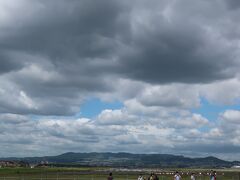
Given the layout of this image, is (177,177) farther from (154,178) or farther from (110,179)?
(110,179)

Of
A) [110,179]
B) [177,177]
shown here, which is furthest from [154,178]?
[110,179]

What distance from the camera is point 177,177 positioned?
4422 centimetres

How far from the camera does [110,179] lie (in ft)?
133

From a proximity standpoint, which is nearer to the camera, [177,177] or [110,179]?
[110,179]

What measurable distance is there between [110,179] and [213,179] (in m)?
11.7

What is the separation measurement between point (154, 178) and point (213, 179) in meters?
6.20

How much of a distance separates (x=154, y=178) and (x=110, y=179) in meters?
6.00

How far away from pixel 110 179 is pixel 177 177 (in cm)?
733

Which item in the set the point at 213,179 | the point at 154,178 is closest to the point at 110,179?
the point at 154,178

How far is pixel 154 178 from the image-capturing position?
147 ft

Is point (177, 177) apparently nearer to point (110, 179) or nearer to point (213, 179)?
point (213, 179)

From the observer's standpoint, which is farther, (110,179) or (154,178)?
(154,178)

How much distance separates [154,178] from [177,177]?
226cm

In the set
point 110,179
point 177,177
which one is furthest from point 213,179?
point 110,179
